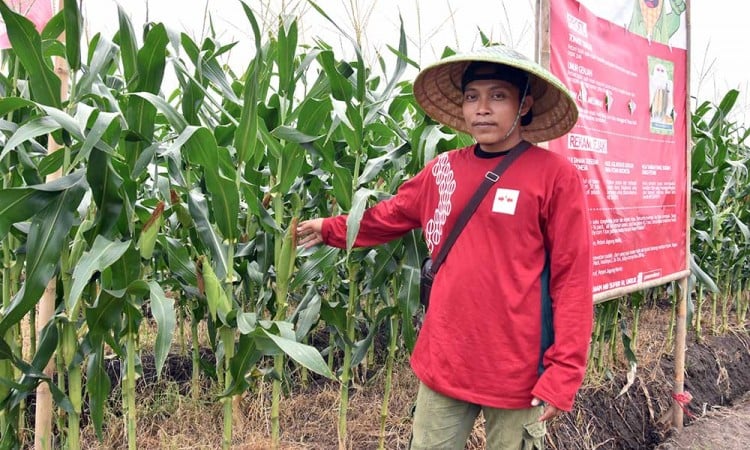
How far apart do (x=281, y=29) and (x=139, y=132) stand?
62 cm

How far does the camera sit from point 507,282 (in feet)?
5.87

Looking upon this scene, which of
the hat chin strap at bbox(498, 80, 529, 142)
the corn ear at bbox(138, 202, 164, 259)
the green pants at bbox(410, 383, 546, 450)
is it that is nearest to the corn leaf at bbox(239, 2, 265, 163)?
the corn ear at bbox(138, 202, 164, 259)

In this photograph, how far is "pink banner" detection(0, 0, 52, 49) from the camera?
72.1 inches

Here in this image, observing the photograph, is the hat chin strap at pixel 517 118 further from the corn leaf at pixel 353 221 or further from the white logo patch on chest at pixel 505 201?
the corn leaf at pixel 353 221

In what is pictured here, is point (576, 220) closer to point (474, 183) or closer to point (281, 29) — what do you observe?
point (474, 183)

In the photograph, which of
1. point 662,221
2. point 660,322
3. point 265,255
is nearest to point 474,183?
point 265,255

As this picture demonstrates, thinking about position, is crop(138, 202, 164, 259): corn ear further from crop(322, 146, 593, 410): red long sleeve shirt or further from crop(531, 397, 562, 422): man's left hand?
crop(531, 397, 562, 422): man's left hand

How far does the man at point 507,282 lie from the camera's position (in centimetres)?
174

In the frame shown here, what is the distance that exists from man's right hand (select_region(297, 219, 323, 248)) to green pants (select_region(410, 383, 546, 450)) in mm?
680

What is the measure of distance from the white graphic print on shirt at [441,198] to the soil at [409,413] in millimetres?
1345

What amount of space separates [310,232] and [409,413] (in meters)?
1.37

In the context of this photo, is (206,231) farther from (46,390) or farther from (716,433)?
(716,433)

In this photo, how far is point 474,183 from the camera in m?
1.87

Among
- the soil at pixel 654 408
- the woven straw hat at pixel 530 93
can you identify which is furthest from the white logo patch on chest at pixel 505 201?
the soil at pixel 654 408
